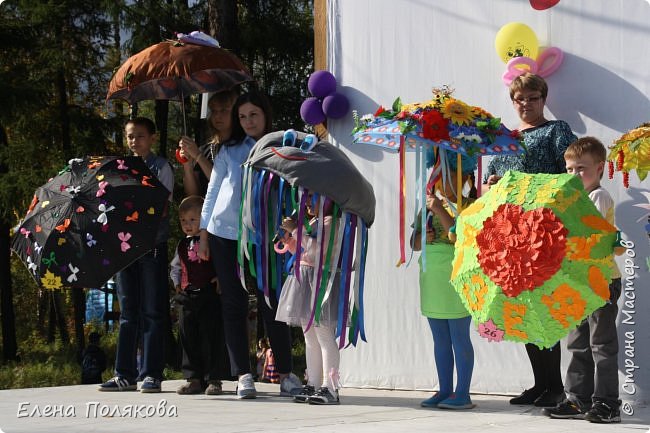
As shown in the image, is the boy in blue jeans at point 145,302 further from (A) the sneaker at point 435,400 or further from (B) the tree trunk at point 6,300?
(B) the tree trunk at point 6,300

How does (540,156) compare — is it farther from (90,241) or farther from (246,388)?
(90,241)

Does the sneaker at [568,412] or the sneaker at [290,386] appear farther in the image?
the sneaker at [290,386]

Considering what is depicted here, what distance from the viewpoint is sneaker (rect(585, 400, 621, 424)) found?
4.11 m

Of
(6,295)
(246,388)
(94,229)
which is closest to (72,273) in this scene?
(94,229)

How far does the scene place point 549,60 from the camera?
542 centimetres

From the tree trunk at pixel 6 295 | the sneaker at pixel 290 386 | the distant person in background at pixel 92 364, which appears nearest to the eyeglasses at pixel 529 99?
the sneaker at pixel 290 386

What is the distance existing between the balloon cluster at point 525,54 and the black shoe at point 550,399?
1909mm

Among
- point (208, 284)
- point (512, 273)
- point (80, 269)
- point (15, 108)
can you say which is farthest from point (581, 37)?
point (15, 108)

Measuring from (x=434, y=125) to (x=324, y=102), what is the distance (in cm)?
195

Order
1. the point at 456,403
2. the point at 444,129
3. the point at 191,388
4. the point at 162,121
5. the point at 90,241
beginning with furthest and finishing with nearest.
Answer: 1. the point at 162,121
2. the point at 191,388
3. the point at 90,241
4. the point at 456,403
5. the point at 444,129

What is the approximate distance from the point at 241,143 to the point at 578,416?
246 cm

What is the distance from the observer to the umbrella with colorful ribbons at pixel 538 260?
3600 millimetres

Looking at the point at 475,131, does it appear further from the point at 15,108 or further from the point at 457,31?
the point at 15,108

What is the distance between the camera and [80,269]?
5168mm
